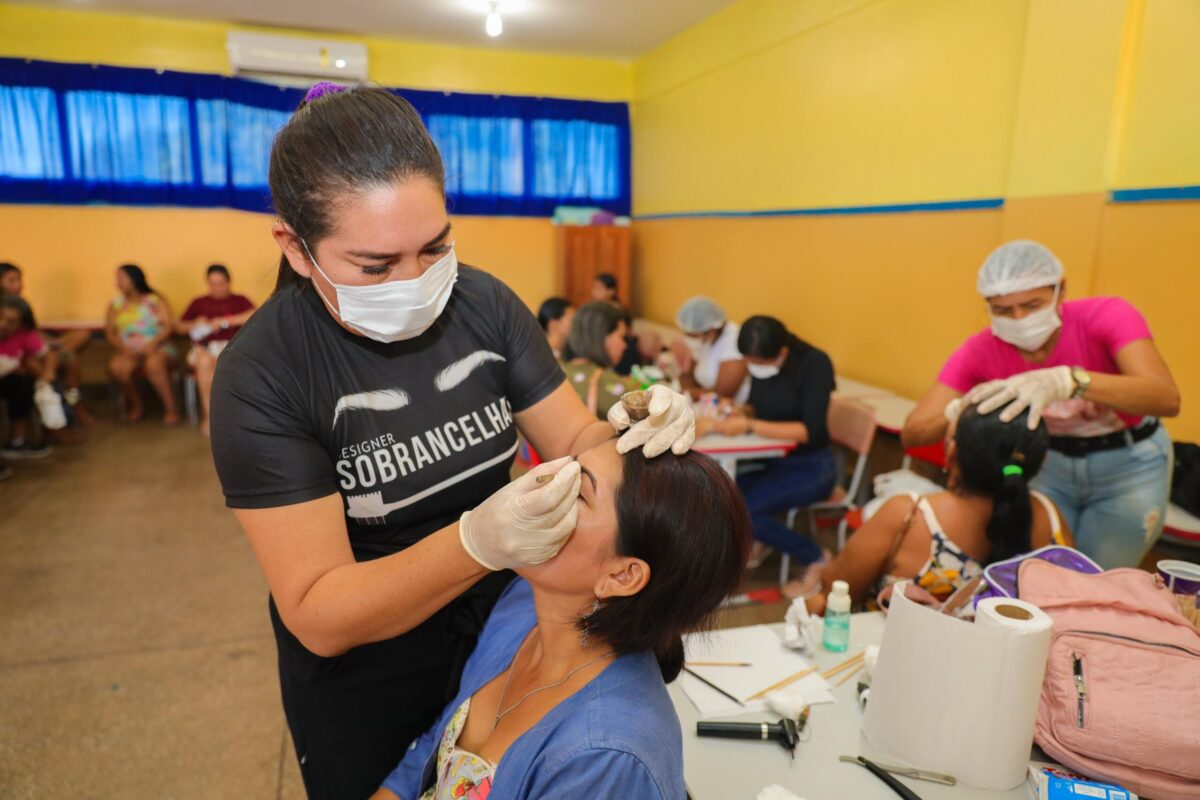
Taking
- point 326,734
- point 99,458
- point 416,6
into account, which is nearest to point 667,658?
point 326,734

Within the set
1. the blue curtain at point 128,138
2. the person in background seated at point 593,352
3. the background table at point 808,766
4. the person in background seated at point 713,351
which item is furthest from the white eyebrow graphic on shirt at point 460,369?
the blue curtain at point 128,138

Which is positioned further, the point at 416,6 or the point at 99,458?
the point at 416,6

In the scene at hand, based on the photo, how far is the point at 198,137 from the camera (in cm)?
647

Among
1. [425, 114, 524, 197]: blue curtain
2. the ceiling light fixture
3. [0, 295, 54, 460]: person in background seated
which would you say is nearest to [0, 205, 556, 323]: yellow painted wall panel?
[0, 295, 54, 460]: person in background seated

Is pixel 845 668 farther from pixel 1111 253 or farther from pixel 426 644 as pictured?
pixel 1111 253

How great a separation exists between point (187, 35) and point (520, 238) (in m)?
3.40

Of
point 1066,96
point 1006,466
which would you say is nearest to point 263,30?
point 1066,96

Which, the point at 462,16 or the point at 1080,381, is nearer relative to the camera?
the point at 1080,381

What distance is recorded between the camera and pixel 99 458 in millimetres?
5098

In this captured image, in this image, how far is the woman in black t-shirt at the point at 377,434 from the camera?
97 centimetres

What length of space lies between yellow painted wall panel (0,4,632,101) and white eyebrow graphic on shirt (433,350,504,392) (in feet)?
21.5

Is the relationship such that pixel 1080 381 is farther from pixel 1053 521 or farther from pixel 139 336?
pixel 139 336

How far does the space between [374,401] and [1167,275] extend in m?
3.04

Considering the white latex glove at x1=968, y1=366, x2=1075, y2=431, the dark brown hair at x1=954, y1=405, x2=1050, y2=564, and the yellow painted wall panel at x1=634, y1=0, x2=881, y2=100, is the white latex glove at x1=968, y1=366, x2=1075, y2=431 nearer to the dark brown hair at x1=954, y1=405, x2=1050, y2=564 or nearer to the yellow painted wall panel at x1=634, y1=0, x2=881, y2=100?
the dark brown hair at x1=954, y1=405, x2=1050, y2=564
